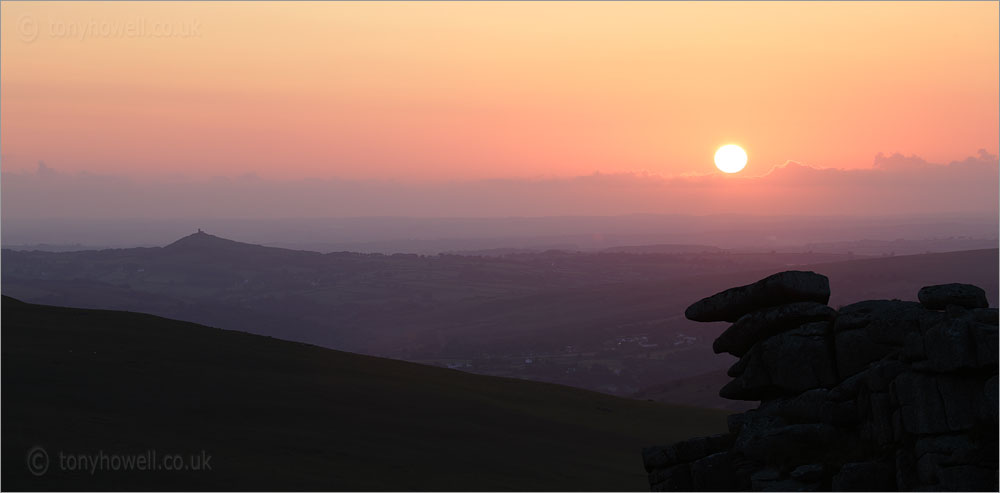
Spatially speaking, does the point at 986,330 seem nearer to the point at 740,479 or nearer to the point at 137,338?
the point at 740,479

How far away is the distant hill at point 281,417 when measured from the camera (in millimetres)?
42938

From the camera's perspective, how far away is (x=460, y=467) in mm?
48062

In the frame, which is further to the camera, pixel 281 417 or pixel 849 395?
pixel 281 417

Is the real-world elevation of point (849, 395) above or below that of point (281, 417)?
above

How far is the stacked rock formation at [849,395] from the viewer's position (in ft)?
92.5

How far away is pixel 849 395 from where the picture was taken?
31234 mm

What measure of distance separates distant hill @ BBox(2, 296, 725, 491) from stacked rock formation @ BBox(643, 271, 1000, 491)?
14.4m

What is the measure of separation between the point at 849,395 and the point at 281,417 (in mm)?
30979

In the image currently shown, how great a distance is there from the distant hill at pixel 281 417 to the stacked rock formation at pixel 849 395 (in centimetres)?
1437

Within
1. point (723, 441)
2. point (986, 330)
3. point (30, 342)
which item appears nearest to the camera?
point (986, 330)

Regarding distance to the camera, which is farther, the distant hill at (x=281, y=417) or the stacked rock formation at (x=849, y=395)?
the distant hill at (x=281, y=417)

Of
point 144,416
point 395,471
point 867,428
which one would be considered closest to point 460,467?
point 395,471

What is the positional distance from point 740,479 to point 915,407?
5854 millimetres

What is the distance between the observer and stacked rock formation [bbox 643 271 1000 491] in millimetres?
28188
